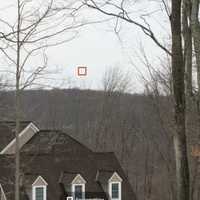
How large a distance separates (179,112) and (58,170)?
113ft

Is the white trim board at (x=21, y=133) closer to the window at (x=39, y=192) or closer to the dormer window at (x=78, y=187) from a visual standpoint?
the window at (x=39, y=192)

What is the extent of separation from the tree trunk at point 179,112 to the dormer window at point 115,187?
35.4 meters

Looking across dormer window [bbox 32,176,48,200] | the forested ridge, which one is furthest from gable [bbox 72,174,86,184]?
the forested ridge

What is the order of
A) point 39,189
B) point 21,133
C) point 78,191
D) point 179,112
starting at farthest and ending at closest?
point 78,191
point 21,133
point 39,189
point 179,112

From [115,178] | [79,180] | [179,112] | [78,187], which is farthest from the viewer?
[115,178]

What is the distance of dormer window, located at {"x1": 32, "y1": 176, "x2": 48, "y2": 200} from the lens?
38.8m

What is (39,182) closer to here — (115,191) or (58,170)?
(58,170)

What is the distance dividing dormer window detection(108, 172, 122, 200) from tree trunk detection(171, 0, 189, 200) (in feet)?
116

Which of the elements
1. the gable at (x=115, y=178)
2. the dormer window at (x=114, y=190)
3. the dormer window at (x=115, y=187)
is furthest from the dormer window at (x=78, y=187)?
the gable at (x=115, y=178)

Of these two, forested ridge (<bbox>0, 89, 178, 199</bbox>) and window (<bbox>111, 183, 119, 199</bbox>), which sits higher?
forested ridge (<bbox>0, 89, 178, 199</bbox>)

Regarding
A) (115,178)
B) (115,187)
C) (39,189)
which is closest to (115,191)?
(115,187)

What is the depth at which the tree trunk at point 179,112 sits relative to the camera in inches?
352

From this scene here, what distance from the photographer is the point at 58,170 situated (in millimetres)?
42844

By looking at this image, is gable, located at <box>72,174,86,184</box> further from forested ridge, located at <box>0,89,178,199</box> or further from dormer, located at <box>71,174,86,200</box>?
forested ridge, located at <box>0,89,178,199</box>
